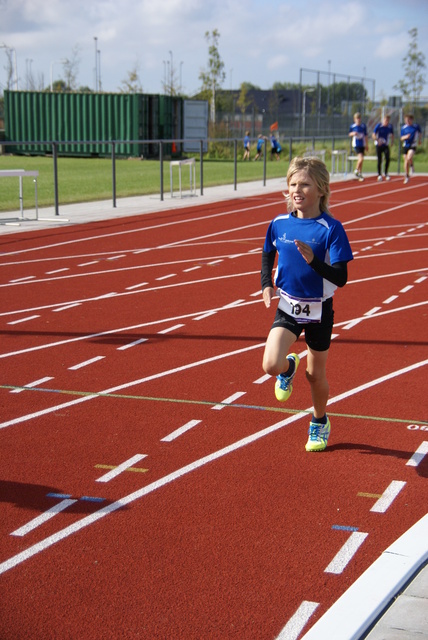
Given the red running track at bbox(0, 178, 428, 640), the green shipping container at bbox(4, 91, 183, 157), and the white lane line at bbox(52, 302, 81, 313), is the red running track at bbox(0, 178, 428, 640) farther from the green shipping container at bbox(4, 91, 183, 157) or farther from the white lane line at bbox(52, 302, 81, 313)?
the green shipping container at bbox(4, 91, 183, 157)

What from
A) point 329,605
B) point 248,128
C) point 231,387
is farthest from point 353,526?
point 248,128

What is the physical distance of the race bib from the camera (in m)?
5.19

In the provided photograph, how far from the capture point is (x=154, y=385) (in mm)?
6711

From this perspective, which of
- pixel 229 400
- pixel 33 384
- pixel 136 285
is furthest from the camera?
pixel 136 285

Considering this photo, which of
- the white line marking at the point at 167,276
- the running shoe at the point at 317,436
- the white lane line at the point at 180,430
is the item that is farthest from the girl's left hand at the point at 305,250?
the white line marking at the point at 167,276

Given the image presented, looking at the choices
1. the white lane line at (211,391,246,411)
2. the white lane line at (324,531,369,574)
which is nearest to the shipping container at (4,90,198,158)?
the white lane line at (211,391,246,411)

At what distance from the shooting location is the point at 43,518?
4.38 meters

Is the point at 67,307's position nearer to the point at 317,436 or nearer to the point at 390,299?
the point at 390,299

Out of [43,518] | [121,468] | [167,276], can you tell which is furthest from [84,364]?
[167,276]

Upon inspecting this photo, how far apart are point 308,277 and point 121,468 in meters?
1.55

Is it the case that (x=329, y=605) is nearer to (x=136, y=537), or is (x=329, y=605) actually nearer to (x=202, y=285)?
(x=136, y=537)

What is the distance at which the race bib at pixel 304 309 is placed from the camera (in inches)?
204

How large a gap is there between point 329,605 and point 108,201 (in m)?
A: 19.3

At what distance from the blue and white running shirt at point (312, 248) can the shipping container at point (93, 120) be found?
41.0m
